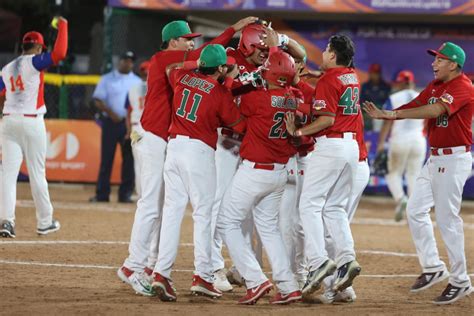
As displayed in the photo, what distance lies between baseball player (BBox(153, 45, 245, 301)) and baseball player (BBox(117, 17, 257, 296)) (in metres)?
0.34

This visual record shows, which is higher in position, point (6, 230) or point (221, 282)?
point (221, 282)

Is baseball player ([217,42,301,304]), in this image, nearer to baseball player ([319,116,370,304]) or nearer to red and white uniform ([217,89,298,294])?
red and white uniform ([217,89,298,294])

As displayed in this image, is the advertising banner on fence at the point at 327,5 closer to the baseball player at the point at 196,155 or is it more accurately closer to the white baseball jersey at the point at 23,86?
the white baseball jersey at the point at 23,86

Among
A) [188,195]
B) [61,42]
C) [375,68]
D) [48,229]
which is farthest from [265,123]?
[375,68]

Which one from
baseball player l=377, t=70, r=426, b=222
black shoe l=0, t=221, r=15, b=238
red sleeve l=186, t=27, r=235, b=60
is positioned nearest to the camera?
red sleeve l=186, t=27, r=235, b=60

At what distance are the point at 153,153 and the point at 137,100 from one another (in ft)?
24.8

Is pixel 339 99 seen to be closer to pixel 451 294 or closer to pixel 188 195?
pixel 188 195

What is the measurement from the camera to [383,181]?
20.3m

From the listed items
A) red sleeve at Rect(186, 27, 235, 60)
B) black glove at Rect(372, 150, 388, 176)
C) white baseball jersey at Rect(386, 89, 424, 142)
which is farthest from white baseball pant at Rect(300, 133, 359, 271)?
black glove at Rect(372, 150, 388, 176)

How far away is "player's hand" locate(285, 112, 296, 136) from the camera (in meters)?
8.90

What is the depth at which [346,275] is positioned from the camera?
353 inches

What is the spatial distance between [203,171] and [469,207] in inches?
456

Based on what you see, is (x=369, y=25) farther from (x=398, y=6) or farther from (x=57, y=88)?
(x=57, y=88)

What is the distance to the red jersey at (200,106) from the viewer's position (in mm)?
8891
